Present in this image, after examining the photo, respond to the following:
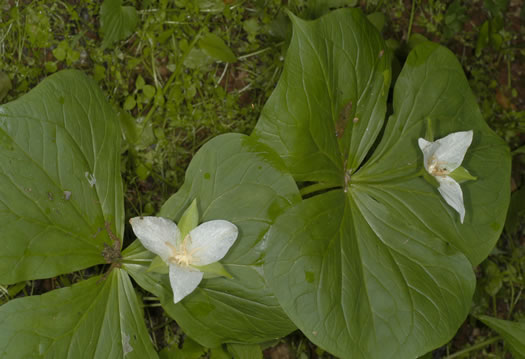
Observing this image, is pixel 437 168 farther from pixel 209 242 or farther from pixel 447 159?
pixel 209 242

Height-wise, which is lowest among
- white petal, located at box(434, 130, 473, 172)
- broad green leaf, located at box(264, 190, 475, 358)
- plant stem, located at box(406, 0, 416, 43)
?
broad green leaf, located at box(264, 190, 475, 358)

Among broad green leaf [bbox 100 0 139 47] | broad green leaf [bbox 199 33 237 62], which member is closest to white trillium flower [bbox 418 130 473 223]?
broad green leaf [bbox 199 33 237 62]

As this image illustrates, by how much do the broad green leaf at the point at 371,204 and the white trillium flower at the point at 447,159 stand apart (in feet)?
0.87

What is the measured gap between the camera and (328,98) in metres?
2.04

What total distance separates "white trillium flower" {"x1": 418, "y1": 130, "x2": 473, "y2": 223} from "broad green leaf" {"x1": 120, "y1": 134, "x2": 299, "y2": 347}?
1.74 feet

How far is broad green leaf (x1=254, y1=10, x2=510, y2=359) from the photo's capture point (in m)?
1.90

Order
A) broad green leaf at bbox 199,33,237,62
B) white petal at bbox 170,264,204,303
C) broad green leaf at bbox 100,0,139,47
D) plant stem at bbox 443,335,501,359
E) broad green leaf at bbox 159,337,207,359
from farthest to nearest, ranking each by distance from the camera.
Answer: plant stem at bbox 443,335,501,359, broad green leaf at bbox 199,33,237,62, broad green leaf at bbox 100,0,139,47, broad green leaf at bbox 159,337,207,359, white petal at bbox 170,264,204,303

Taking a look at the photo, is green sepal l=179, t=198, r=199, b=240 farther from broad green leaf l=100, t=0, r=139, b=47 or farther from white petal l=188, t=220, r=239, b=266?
broad green leaf l=100, t=0, r=139, b=47

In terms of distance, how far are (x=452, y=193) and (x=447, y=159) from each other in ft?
0.43

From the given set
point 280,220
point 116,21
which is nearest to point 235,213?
point 280,220

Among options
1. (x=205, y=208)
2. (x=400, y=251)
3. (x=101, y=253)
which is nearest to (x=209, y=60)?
(x=205, y=208)

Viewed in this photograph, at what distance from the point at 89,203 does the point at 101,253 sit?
209 millimetres

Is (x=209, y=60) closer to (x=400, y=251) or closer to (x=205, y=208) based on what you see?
(x=205, y=208)

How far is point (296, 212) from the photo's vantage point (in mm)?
A: 1929
